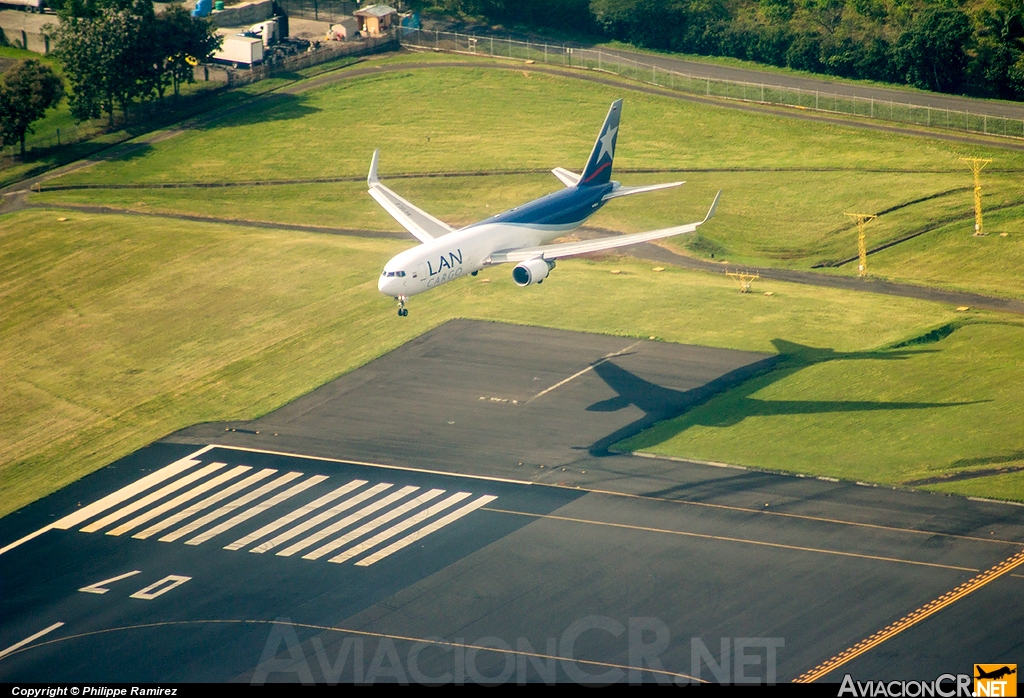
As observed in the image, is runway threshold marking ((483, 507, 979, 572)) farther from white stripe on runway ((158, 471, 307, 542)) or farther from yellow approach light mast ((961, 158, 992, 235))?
yellow approach light mast ((961, 158, 992, 235))

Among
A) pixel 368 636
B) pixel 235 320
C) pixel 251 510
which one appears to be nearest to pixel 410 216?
pixel 235 320

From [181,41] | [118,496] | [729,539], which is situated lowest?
[118,496]

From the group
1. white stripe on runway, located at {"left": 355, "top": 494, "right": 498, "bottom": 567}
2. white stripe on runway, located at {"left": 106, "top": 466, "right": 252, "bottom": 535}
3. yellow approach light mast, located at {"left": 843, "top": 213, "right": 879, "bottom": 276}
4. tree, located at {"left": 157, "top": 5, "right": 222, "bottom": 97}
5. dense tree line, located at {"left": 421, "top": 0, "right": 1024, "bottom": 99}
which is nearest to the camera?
white stripe on runway, located at {"left": 355, "top": 494, "right": 498, "bottom": 567}

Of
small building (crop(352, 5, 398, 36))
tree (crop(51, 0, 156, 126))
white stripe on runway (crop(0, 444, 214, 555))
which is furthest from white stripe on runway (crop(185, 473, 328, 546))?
small building (crop(352, 5, 398, 36))

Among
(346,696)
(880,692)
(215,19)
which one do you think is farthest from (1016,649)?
(215,19)

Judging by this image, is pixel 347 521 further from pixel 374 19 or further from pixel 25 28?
pixel 25 28
